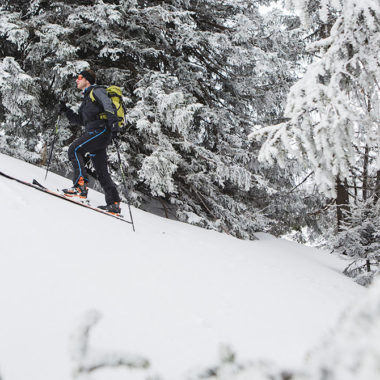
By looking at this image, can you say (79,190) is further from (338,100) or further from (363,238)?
(363,238)

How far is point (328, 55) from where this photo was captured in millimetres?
3250

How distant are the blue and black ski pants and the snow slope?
81 centimetres

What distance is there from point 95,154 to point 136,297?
11.7 feet

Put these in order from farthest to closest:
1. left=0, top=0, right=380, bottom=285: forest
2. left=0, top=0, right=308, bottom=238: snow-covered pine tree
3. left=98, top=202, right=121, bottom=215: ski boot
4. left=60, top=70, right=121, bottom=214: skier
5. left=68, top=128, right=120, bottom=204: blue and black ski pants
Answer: left=0, top=0, right=308, bottom=238: snow-covered pine tree → left=0, top=0, right=380, bottom=285: forest → left=98, top=202, right=121, bottom=215: ski boot → left=68, top=128, right=120, bottom=204: blue and black ski pants → left=60, top=70, right=121, bottom=214: skier

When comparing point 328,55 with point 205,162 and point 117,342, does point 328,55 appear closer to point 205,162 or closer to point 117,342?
point 117,342

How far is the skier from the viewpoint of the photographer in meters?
5.47

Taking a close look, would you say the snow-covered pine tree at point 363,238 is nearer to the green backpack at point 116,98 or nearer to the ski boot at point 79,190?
the green backpack at point 116,98

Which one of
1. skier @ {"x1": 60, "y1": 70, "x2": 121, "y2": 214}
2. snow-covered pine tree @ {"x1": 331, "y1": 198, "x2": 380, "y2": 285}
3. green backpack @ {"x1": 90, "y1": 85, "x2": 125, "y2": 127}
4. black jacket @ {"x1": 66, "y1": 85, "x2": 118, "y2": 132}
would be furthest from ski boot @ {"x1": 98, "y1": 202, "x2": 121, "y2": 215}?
snow-covered pine tree @ {"x1": 331, "y1": 198, "x2": 380, "y2": 285}

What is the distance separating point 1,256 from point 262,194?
9.12 meters

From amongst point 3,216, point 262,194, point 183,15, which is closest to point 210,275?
point 3,216

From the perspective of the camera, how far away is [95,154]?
5.90 metres

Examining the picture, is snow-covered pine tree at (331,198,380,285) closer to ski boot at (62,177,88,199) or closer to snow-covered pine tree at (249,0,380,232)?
snow-covered pine tree at (249,0,380,232)

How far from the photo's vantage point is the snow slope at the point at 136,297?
2.09 meters

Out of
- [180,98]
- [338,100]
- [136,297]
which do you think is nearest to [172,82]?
[180,98]
